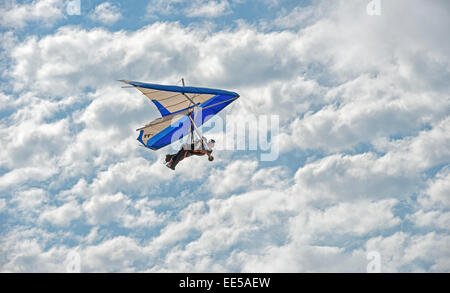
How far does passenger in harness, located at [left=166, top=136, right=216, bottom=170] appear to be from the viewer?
53.3 meters

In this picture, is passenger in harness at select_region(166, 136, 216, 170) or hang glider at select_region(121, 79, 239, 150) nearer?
passenger in harness at select_region(166, 136, 216, 170)

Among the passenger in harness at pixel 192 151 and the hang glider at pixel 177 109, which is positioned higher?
the hang glider at pixel 177 109

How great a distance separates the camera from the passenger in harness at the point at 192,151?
5328 centimetres

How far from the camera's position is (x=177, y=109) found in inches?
2290

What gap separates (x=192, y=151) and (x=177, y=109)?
6.09m

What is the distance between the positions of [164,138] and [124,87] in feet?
27.3

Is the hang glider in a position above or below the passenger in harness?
above

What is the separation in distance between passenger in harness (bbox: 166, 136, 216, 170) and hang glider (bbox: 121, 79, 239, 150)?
112 cm

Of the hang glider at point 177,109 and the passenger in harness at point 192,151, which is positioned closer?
the passenger in harness at point 192,151

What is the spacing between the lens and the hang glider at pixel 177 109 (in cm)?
5497

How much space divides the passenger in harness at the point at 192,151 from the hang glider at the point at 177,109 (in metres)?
1.12
